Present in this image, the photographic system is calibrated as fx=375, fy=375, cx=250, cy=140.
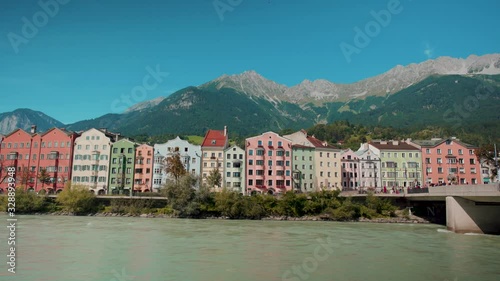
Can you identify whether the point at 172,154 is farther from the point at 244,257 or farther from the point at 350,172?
the point at 244,257

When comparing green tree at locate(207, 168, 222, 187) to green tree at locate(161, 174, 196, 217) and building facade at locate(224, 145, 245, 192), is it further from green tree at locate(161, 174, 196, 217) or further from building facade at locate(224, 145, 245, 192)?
green tree at locate(161, 174, 196, 217)

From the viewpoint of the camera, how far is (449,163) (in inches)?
3472

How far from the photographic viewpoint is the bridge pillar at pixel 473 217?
42.3 metres

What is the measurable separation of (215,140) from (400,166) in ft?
149

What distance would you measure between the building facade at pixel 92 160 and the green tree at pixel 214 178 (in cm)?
2656

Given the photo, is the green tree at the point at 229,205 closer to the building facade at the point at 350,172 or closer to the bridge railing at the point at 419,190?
the bridge railing at the point at 419,190

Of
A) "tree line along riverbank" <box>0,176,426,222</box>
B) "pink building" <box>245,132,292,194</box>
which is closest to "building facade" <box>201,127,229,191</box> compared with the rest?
"pink building" <box>245,132,292,194</box>

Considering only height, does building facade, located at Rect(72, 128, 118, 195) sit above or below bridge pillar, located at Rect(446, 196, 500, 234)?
above

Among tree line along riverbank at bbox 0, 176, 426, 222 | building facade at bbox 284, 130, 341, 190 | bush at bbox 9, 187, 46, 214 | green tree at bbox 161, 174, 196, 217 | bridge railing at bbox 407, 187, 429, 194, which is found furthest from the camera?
building facade at bbox 284, 130, 341, 190

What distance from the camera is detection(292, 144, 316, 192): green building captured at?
8712cm

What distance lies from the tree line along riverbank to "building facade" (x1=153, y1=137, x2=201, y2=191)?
57.2 feet

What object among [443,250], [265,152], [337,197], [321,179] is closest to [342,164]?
[321,179]

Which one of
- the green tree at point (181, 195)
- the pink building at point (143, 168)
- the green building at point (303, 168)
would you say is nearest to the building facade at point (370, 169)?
the green building at point (303, 168)

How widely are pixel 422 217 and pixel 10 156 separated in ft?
294
